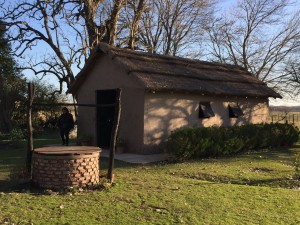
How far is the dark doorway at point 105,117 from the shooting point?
58.0 ft

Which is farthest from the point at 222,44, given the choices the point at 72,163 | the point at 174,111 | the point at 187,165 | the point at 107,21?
the point at 72,163

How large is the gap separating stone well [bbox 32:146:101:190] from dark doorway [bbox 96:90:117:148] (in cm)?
876

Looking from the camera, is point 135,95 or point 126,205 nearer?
point 126,205

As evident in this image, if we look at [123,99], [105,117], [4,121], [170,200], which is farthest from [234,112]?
[4,121]

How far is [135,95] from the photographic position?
15477 millimetres

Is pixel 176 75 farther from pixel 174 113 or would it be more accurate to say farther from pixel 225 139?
pixel 225 139

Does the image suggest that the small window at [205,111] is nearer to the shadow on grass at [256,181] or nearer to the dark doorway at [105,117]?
the dark doorway at [105,117]

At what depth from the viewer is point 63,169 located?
28.1 feet

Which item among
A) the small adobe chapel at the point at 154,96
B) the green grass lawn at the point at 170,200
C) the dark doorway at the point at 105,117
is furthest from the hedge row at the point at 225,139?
the dark doorway at the point at 105,117

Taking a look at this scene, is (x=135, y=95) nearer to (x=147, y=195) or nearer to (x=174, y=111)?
(x=174, y=111)

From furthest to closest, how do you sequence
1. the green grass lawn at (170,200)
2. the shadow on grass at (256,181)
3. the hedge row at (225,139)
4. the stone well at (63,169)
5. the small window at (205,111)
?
1. the small window at (205,111)
2. the hedge row at (225,139)
3. the shadow on grass at (256,181)
4. the stone well at (63,169)
5. the green grass lawn at (170,200)

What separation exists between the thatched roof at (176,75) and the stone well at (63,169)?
6015 millimetres

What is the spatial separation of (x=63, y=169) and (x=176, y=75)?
9.12 m

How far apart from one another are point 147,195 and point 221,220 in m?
1.98
